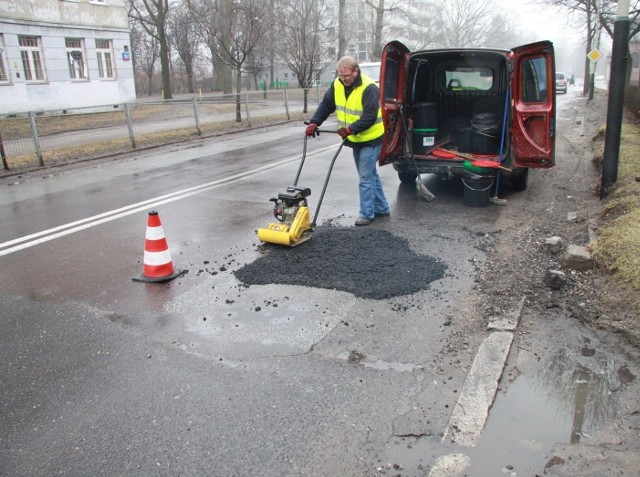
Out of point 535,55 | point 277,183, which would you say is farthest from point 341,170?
point 535,55

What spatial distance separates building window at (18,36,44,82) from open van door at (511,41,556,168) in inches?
900

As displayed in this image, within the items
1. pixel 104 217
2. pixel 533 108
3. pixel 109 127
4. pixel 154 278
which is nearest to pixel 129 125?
pixel 109 127

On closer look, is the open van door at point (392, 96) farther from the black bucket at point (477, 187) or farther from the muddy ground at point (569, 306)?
the muddy ground at point (569, 306)

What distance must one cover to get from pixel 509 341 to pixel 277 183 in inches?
248

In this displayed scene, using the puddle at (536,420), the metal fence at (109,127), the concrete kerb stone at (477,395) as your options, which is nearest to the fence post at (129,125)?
the metal fence at (109,127)

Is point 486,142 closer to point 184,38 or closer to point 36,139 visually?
point 36,139

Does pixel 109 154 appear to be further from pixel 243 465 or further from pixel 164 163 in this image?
pixel 243 465

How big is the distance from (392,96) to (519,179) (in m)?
2.40

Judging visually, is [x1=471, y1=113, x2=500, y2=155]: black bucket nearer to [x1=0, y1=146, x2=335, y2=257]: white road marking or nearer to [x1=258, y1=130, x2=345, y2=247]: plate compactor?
[x1=258, y1=130, x2=345, y2=247]: plate compactor

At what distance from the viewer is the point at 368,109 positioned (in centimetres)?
625

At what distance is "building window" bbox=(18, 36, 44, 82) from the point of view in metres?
23.2

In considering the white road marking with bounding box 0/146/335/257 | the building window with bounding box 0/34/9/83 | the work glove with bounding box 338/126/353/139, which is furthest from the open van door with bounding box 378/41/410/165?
the building window with bounding box 0/34/9/83

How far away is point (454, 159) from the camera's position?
7871 millimetres

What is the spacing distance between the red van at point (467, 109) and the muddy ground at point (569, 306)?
94cm
